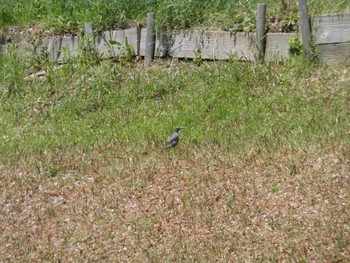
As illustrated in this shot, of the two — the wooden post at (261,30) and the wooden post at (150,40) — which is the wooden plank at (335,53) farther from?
the wooden post at (150,40)

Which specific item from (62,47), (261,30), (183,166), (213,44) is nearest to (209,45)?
(213,44)

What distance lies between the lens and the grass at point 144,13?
40.3 feet

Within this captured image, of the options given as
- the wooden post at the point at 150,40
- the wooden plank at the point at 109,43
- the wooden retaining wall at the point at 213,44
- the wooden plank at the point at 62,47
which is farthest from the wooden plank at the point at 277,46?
the wooden plank at the point at 62,47

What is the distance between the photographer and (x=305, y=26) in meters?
11.4

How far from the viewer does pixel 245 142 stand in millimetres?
9211

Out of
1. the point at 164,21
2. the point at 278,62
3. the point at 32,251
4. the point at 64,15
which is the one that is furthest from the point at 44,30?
the point at 32,251

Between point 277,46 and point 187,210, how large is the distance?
4.70m

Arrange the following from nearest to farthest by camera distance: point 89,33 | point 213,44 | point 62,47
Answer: point 213,44 → point 89,33 → point 62,47

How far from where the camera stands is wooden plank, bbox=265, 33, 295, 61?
11.7m

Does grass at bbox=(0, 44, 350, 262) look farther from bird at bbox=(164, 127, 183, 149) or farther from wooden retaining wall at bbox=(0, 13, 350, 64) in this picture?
wooden retaining wall at bbox=(0, 13, 350, 64)

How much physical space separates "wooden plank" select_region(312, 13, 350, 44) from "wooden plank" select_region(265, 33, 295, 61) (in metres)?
0.43

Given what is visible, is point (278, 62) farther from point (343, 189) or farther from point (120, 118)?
point (343, 189)

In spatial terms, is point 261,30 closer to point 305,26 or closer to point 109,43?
point 305,26

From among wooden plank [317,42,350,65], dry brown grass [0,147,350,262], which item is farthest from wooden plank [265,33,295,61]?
dry brown grass [0,147,350,262]
